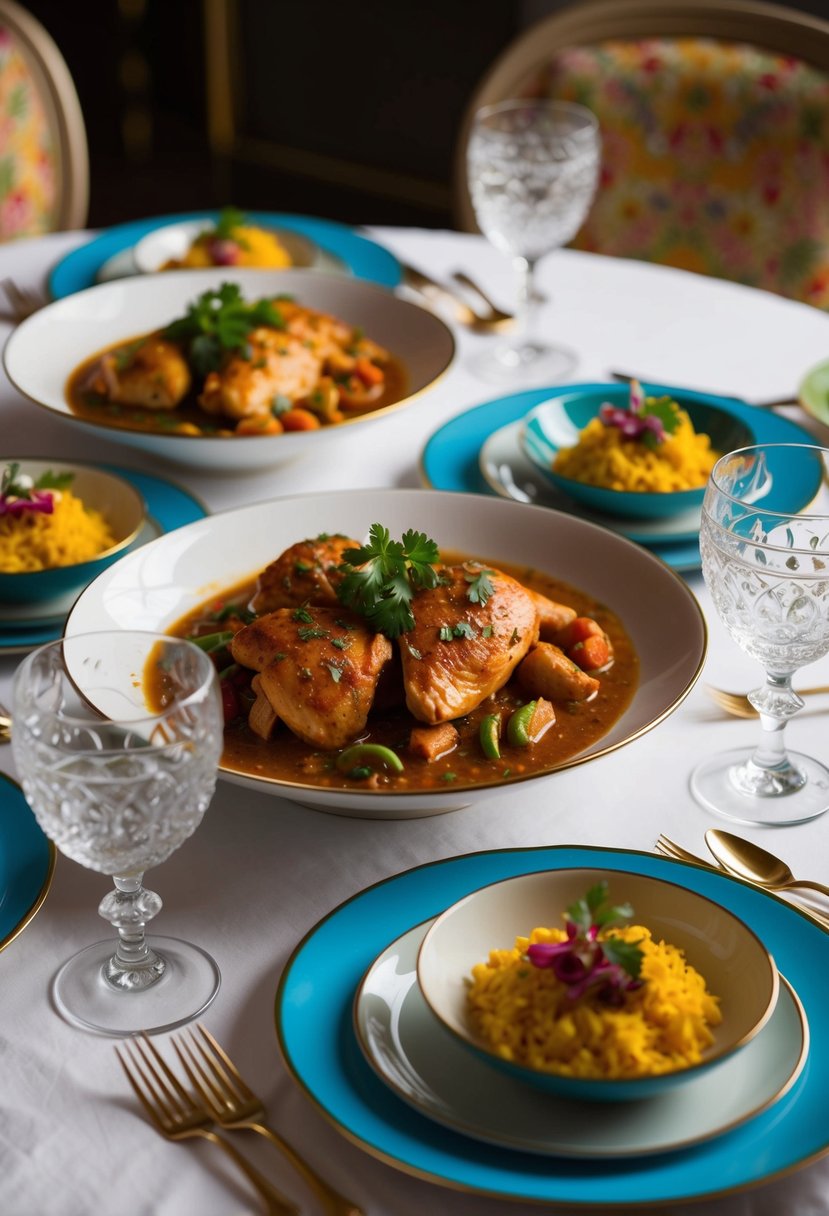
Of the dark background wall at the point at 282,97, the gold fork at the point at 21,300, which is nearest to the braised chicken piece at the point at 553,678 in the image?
the gold fork at the point at 21,300

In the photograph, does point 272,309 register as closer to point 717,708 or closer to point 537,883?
point 717,708

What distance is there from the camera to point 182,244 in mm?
3682

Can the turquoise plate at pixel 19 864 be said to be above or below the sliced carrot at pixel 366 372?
below

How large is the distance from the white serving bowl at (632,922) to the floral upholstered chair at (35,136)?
3617 mm

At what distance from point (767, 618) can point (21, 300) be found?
2290mm

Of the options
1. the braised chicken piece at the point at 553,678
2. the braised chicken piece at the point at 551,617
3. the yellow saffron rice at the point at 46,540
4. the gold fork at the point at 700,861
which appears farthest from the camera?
the yellow saffron rice at the point at 46,540

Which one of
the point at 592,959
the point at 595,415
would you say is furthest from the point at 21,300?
the point at 592,959

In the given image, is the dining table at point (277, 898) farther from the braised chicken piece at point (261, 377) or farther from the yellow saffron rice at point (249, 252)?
the yellow saffron rice at point (249, 252)

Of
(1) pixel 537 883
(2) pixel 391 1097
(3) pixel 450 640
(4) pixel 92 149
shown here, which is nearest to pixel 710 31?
(3) pixel 450 640

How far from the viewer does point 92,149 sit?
10.2 metres

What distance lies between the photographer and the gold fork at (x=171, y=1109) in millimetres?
1279

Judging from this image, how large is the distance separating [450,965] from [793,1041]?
13.8 inches

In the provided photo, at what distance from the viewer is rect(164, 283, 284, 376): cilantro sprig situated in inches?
110

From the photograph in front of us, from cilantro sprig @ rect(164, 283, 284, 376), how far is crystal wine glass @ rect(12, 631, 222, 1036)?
4.11 feet
